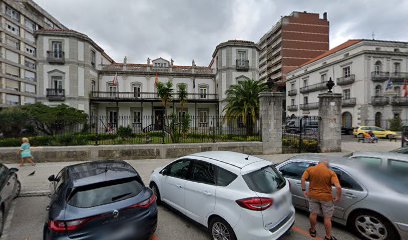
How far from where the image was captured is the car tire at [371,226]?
10.4 feet

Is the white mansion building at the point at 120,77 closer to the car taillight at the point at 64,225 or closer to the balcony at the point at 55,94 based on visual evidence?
the balcony at the point at 55,94

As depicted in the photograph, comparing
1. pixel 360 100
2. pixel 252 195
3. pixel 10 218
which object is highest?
pixel 360 100

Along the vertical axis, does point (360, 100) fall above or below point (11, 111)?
above

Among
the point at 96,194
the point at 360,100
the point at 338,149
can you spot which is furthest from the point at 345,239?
the point at 360,100

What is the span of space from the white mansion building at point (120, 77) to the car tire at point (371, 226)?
15247 millimetres

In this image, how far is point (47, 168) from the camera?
8.09m

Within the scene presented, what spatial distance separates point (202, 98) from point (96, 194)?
24.4 meters

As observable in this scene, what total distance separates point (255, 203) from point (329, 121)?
1065cm

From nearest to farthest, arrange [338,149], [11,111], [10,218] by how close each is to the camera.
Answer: [10,218] → [338,149] → [11,111]

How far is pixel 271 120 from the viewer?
1057cm

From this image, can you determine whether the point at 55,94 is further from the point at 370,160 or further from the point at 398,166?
the point at 398,166

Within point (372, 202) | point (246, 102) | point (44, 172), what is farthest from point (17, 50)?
point (372, 202)

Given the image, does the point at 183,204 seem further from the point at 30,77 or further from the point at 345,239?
the point at 30,77

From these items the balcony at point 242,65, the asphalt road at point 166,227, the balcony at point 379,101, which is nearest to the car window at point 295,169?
the asphalt road at point 166,227
